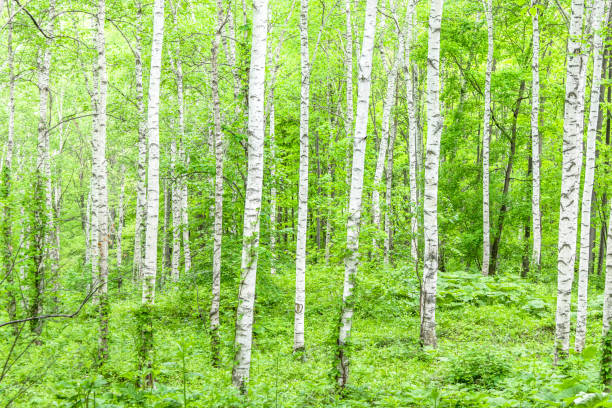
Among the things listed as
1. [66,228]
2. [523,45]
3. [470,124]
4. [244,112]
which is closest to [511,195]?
[470,124]

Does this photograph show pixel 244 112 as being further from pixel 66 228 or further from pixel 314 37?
pixel 66 228

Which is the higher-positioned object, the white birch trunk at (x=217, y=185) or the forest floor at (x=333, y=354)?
the white birch trunk at (x=217, y=185)

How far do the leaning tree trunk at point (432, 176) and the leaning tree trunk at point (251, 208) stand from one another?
3.52 meters

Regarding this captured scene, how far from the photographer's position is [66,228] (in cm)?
3216

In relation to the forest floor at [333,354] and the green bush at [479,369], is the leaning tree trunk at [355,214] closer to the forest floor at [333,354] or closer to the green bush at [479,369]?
the forest floor at [333,354]

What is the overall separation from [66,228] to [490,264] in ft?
97.0

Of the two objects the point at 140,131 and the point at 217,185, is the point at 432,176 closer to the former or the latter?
the point at 217,185

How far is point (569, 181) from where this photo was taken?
6438 mm

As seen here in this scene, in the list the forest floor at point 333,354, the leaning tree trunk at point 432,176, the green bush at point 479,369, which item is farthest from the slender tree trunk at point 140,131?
the green bush at point 479,369

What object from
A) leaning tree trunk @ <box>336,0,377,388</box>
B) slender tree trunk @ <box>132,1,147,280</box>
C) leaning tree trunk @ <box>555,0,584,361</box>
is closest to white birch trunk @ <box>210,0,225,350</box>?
leaning tree trunk @ <box>336,0,377,388</box>

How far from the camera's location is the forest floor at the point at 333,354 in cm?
454

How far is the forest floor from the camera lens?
179 inches

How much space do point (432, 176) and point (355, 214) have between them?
2180mm

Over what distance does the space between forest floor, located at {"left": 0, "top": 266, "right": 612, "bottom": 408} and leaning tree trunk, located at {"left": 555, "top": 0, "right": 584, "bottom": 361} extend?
0.56 metres
